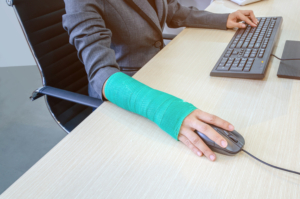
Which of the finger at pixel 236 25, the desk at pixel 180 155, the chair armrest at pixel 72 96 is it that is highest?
the finger at pixel 236 25

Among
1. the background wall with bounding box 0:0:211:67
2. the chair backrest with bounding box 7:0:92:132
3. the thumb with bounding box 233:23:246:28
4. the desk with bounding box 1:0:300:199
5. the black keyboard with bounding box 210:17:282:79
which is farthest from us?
the background wall with bounding box 0:0:211:67

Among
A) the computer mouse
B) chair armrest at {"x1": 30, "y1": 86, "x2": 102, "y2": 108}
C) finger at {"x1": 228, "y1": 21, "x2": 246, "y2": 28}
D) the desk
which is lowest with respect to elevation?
chair armrest at {"x1": 30, "y1": 86, "x2": 102, "y2": 108}

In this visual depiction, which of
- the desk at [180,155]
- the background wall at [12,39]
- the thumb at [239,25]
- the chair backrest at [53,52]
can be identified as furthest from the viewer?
the background wall at [12,39]

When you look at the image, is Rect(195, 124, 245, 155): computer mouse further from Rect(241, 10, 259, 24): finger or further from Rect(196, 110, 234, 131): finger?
Rect(241, 10, 259, 24): finger

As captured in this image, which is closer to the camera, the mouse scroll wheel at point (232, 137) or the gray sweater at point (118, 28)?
the mouse scroll wheel at point (232, 137)

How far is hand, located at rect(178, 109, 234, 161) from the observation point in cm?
43

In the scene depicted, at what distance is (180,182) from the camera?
40 cm

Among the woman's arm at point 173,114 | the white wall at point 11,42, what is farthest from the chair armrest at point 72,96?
the white wall at point 11,42

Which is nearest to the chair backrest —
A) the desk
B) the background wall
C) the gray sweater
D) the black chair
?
the black chair

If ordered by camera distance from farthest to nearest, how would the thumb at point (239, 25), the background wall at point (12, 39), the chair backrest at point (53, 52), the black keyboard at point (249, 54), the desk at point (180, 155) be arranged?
the background wall at point (12, 39), the thumb at point (239, 25), the chair backrest at point (53, 52), the black keyboard at point (249, 54), the desk at point (180, 155)

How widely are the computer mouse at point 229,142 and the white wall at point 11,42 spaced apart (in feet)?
7.04

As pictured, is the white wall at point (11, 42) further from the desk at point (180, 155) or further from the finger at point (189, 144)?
the finger at point (189, 144)

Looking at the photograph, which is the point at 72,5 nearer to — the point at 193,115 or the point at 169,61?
the point at 169,61

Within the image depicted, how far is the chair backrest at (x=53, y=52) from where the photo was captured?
0.72 metres
